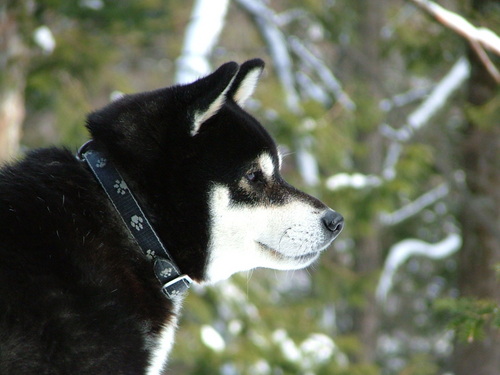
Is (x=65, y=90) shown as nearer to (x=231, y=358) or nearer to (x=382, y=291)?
(x=231, y=358)

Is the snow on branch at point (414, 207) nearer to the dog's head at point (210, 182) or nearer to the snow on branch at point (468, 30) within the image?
the snow on branch at point (468, 30)

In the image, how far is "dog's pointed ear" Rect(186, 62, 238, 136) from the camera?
2.86 metres

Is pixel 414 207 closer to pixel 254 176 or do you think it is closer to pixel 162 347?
pixel 254 176

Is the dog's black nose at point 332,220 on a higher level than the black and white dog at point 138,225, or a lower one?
lower

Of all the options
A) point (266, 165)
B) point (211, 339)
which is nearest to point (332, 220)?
point (266, 165)

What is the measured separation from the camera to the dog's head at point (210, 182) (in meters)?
2.95

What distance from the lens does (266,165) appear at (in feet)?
10.8

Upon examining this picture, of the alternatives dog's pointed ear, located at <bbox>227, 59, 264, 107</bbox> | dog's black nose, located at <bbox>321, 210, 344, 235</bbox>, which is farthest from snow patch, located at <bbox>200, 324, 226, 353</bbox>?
dog's black nose, located at <bbox>321, 210, 344, 235</bbox>

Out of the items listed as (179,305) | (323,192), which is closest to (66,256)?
(179,305)

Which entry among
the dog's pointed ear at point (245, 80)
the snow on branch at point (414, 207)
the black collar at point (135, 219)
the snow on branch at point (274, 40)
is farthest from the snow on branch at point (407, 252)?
the black collar at point (135, 219)

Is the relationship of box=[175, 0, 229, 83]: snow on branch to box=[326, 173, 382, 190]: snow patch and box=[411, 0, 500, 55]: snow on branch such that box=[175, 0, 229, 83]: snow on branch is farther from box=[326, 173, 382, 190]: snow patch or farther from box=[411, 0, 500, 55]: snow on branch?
box=[411, 0, 500, 55]: snow on branch

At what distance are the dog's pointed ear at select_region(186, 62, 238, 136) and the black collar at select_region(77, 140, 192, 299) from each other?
406 millimetres

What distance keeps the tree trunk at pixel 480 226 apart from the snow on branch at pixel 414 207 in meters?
→ 3.43

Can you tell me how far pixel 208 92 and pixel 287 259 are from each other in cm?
88
